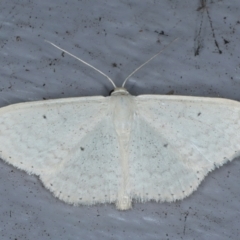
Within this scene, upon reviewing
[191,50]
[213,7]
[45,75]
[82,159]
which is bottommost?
[82,159]

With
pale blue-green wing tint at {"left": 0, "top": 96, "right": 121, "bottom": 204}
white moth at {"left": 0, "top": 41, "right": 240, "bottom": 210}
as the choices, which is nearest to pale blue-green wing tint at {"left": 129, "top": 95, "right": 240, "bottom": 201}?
white moth at {"left": 0, "top": 41, "right": 240, "bottom": 210}

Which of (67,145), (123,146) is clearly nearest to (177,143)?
(123,146)

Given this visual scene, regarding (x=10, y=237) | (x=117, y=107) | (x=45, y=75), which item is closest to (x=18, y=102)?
(x=45, y=75)

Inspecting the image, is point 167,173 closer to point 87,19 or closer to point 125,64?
point 125,64

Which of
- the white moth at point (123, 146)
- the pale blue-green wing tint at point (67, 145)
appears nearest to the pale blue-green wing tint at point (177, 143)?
the white moth at point (123, 146)

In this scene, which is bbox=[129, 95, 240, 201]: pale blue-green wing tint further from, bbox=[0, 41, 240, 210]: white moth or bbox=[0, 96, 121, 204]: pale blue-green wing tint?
bbox=[0, 96, 121, 204]: pale blue-green wing tint

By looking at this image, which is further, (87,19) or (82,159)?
(87,19)
